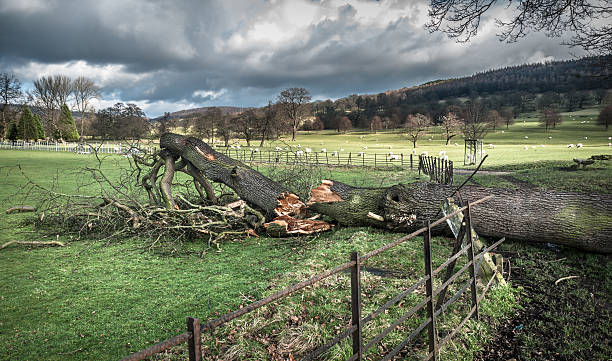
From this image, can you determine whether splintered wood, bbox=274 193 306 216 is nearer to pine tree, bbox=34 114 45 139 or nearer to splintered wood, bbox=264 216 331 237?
splintered wood, bbox=264 216 331 237

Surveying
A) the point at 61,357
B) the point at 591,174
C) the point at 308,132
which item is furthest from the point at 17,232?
the point at 308,132

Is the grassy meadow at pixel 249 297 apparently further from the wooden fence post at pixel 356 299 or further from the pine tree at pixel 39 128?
the pine tree at pixel 39 128

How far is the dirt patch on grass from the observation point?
3.56 meters

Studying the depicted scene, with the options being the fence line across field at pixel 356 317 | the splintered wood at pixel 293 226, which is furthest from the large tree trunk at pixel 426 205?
the fence line across field at pixel 356 317

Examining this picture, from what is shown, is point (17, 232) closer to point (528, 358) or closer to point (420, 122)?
point (528, 358)

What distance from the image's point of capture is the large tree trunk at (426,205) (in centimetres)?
609

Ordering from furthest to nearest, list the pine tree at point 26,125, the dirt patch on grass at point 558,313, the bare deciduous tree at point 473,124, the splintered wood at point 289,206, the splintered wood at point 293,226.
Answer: the pine tree at point 26,125
the bare deciduous tree at point 473,124
the splintered wood at point 289,206
the splintered wood at point 293,226
the dirt patch on grass at point 558,313

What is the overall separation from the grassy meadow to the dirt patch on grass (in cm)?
2

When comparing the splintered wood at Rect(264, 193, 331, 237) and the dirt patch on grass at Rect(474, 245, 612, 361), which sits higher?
the splintered wood at Rect(264, 193, 331, 237)

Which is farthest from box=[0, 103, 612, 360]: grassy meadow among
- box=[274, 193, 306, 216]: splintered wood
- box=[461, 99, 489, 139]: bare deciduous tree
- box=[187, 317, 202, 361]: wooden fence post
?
box=[461, 99, 489, 139]: bare deciduous tree

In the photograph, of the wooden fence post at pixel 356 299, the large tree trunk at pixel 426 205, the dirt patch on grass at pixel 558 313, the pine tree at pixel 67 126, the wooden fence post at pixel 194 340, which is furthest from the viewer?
the pine tree at pixel 67 126

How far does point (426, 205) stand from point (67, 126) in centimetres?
6763

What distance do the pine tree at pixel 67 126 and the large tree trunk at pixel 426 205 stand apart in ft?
204

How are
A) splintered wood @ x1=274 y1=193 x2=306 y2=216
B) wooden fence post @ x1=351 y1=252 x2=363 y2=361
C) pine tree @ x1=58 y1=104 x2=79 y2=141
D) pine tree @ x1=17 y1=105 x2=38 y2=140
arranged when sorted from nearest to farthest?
wooden fence post @ x1=351 y1=252 x2=363 y2=361
splintered wood @ x1=274 y1=193 x2=306 y2=216
pine tree @ x1=17 y1=105 x2=38 y2=140
pine tree @ x1=58 y1=104 x2=79 y2=141
